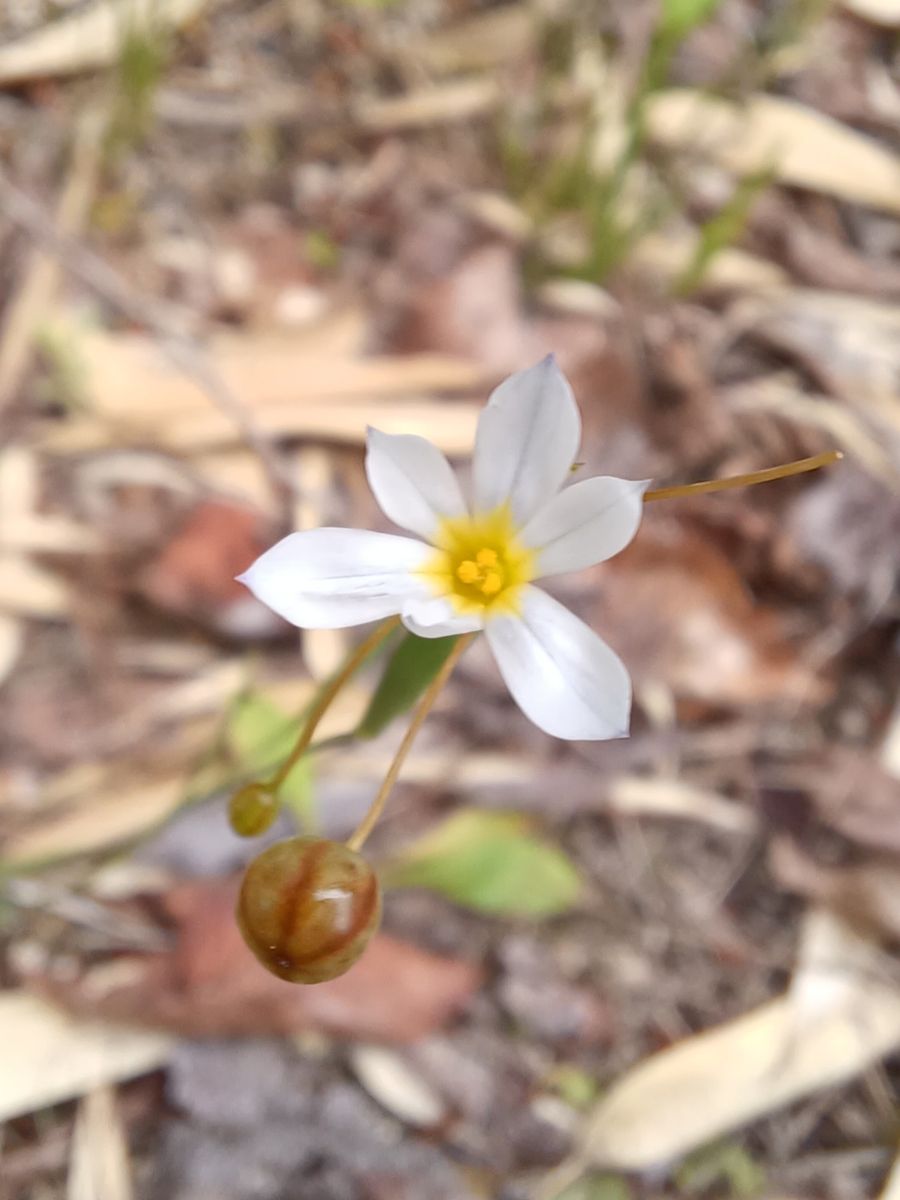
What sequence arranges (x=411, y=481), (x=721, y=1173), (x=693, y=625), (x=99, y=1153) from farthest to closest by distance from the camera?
(x=693, y=625), (x=721, y=1173), (x=99, y=1153), (x=411, y=481)

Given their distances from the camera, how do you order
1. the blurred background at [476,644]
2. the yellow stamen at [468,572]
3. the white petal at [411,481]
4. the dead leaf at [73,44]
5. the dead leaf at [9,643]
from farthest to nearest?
the dead leaf at [73,44] < the dead leaf at [9,643] < the blurred background at [476,644] < the yellow stamen at [468,572] < the white petal at [411,481]

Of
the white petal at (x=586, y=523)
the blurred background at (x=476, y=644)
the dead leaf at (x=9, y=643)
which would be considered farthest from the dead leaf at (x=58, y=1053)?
the white petal at (x=586, y=523)

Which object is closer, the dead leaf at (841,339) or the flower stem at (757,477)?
the flower stem at (757,477)

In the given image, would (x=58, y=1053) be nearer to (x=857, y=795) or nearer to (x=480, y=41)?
(x=857, y=795)

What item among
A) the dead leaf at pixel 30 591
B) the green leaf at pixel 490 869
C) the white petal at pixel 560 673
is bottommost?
the green leaf at pixel 490 869

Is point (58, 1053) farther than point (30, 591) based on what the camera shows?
No

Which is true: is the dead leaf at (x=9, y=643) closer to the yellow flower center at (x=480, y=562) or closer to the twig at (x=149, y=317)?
the twig at (x=149, y=317)

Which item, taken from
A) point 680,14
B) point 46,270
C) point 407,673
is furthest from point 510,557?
point 46,270
